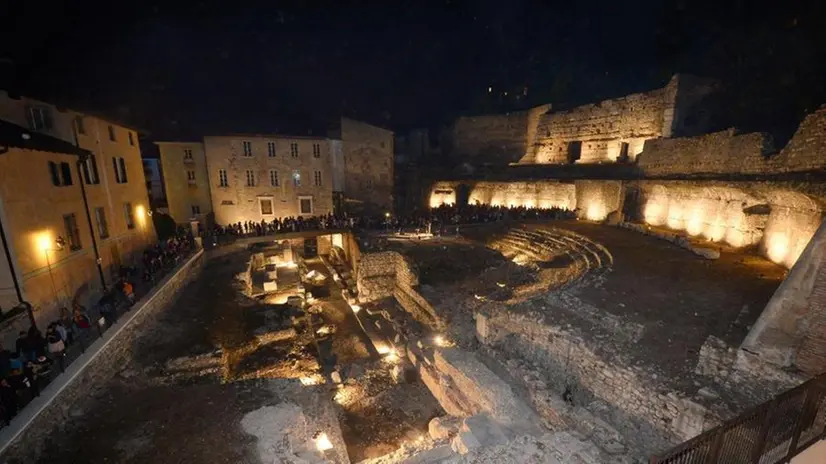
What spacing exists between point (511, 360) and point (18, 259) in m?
16.1

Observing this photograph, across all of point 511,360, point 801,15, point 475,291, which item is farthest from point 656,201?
point 511,360

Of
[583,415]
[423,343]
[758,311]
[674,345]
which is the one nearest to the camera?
Result: [583,415]

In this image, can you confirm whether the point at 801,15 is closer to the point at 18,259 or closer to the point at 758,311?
the point at 758,311

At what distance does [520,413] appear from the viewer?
341 inches

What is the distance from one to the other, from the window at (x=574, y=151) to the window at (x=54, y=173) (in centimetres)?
3674

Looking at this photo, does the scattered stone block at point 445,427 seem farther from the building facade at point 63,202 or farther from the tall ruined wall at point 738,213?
the tall ruined wall at point 738,213

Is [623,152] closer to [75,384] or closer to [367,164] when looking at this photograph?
[367,164]

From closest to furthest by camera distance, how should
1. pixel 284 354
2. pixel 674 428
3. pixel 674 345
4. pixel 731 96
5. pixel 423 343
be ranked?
1. pixel 674 428
2. pixel 674 345
3. pixel 284 354
4. pixel 423 343
5. pixel 731 96

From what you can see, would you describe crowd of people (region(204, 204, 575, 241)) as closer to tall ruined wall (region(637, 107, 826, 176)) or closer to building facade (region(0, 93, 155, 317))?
tall ruined wall (region(637, 107, 826, 176))

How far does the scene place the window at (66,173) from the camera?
42.6 feet

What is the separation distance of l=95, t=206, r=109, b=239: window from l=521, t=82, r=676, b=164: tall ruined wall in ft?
115

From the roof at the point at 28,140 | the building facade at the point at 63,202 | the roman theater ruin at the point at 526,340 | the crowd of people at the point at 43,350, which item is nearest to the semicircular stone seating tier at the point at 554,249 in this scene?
the roman theater ruin at the point at 526,340

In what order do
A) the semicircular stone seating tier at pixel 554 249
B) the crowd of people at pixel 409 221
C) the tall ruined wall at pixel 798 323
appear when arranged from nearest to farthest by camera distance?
the tall ruined wall at pixel 798 323 < the semicircular stone seating tier at pixel 554 249 < the crowd of people at pixel 409 221

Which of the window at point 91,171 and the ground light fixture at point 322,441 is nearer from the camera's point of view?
the ground light fixture at point 322,441
